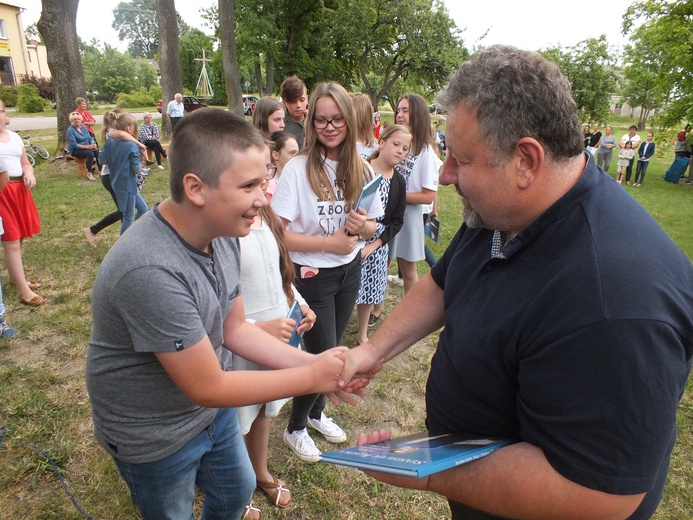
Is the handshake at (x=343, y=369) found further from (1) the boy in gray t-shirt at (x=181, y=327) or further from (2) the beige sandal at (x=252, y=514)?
(2) the beige sandal at (x=252, y=514)

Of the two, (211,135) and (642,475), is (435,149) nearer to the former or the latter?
(211,135)

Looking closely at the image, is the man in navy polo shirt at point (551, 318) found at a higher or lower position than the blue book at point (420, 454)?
higher

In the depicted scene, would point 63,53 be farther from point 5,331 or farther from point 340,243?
point 340,243

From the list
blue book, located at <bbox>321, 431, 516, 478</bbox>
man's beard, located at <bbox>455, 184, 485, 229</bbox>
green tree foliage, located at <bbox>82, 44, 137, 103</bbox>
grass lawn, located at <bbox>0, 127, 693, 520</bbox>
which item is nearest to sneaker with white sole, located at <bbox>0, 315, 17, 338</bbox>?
grass lawn, located at <bbox>0, 127, 693, 520</bbox>

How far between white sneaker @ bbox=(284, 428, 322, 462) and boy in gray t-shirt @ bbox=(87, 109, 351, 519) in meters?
1.20

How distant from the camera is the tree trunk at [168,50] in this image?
1471 cm

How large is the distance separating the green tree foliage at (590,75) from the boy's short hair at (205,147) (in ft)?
99.1

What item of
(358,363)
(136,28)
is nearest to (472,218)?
(358,363)

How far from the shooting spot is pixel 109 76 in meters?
49.4

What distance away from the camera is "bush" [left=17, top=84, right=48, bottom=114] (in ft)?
102

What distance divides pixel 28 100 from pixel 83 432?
36707mm

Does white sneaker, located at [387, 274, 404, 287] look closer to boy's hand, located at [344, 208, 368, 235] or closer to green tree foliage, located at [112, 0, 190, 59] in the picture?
boy's hand, located at [344, 208, 368, 235]

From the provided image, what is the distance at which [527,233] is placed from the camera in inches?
46.5

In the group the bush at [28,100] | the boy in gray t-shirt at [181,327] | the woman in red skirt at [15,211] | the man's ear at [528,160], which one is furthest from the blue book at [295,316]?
the bush at [28,100]
